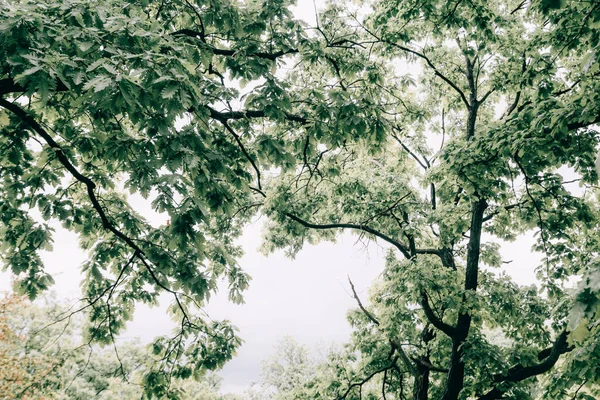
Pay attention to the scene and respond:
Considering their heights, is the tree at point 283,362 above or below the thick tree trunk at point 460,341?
above

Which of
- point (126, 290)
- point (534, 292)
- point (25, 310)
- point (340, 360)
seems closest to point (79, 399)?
point (25, 310)

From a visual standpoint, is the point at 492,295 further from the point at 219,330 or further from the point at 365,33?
the point at 365,33

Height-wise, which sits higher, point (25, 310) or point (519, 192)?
point (25, 310)

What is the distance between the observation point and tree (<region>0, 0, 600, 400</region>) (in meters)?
3.41

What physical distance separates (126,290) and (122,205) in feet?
5.11

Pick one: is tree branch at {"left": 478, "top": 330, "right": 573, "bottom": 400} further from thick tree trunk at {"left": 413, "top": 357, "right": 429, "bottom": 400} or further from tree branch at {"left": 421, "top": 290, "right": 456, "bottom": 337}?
thick tree trunk at {"left": 413, "top": 357, "right": 429, "bottom": 400}

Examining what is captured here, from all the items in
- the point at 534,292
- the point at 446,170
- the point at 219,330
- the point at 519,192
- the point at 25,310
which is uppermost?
the point at 25,310

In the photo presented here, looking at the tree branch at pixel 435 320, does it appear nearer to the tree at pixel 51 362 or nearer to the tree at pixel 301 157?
the tree at pixel 301 157

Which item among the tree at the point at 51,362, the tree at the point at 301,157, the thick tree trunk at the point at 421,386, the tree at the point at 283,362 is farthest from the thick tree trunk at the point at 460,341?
the tree at the point at 283,362

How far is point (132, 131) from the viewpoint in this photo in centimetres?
697

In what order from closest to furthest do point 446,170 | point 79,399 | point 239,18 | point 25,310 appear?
point 239,18
point 446,170
point 79,399
point 25,310

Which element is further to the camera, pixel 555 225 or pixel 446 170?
pixel 555 225

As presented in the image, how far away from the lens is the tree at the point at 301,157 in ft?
11.2

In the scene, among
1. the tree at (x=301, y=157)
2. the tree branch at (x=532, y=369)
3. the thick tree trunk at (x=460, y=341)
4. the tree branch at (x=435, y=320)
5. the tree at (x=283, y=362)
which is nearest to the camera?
the tree at (x=301, y=157)
